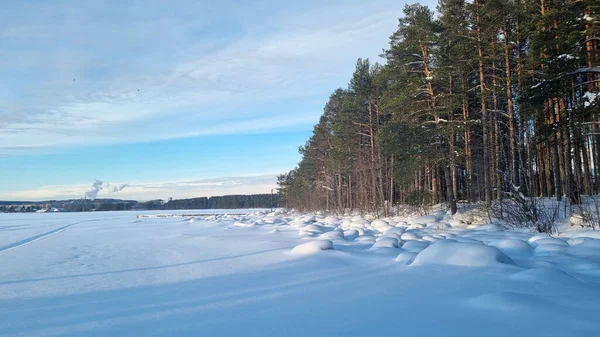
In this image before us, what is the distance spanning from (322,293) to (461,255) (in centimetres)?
271

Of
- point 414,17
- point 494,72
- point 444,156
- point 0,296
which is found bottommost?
point 0,296

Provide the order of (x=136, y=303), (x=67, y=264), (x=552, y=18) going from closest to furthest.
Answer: (x=136, y=303), (x=67, y=264), (x=552, y=18)

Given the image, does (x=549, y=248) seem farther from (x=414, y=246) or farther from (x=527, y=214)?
(x=527, y=214)

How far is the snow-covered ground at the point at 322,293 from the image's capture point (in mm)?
3623

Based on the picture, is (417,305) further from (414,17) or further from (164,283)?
(414,17)

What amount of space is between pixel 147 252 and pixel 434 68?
43.1ft

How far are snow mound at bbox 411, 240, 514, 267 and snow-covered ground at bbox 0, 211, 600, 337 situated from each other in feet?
0.06

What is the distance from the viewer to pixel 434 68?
1636 centimetres

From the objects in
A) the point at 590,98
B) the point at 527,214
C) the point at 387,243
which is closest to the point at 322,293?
the point at 387,243

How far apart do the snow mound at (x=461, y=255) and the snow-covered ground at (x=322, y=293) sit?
2cm

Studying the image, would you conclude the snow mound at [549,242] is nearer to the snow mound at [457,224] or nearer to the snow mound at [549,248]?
the snow mound at [549,248]

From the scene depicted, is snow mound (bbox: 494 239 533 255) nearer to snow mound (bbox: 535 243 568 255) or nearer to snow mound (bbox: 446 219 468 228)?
snow mound (bbox: 535 243 568 255)

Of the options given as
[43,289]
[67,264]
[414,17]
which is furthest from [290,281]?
[414,17]

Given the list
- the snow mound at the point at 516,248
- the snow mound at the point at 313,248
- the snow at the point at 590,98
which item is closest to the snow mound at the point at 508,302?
the snow mound at the point at 516,248
